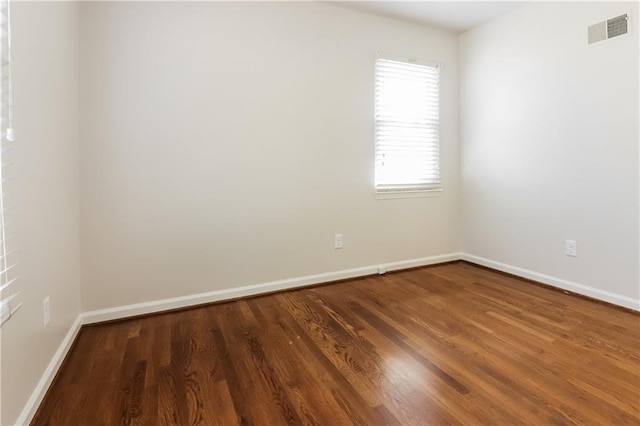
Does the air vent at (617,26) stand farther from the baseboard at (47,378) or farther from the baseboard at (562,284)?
the baseboard at (47,378)

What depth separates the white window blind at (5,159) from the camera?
112cm

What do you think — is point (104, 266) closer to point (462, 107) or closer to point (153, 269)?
point (153, 269)

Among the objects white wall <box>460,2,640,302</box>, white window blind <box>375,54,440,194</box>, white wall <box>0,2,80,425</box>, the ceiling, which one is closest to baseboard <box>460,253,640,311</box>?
white wall <box>460,2,640,302</box>

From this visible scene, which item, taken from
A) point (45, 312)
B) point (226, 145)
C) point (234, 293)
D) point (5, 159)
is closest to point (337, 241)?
point (234, 293)

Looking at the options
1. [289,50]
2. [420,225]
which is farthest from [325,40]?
[420,225]

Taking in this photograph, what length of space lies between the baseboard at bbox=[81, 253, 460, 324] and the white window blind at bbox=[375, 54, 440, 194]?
2.59ft

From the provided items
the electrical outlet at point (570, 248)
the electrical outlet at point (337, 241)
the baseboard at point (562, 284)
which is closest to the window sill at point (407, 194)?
the electrical outlet at point (337, 241)

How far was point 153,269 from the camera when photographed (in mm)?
2377

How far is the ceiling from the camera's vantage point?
2891mm

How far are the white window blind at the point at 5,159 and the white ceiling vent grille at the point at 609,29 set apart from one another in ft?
11.6

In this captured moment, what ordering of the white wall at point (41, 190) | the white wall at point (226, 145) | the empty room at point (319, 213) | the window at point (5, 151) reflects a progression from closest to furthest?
the window at point (5, 151)
the white wall at point (41, 190)
the empty room at point (319, 213)
the white wall at point (226, 145)

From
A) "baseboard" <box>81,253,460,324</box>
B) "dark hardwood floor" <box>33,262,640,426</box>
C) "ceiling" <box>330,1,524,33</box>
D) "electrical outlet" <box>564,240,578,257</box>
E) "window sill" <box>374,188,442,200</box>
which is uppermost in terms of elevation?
"ceiling" <box>330,1,524,33</box>

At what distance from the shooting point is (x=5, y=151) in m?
1.17

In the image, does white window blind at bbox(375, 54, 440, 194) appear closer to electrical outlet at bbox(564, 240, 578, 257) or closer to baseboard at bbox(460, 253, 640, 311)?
baseboard at bbox(460, 253, 640, 311)
